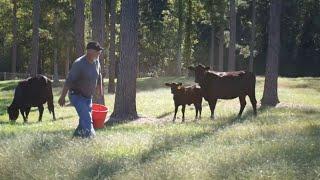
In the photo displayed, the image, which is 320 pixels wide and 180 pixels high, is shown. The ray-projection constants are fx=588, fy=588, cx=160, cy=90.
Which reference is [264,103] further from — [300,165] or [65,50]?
[65,50]

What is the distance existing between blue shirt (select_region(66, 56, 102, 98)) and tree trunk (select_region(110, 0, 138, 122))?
663 cm

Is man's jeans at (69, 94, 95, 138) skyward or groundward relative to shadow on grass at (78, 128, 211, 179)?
skyward

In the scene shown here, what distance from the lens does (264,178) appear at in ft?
27.6

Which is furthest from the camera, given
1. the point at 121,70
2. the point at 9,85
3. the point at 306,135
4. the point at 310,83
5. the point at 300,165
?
the point at 9,85

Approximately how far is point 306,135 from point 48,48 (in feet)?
198

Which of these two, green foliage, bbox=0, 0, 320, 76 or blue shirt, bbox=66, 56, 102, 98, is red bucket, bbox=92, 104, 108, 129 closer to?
blue shirt, bbox=66, 56, 102, 98

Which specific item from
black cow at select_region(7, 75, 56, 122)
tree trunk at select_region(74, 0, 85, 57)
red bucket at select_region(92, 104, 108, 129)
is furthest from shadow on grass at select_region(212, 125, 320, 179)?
tree trunk at select_region(74, 0, 85, 57)

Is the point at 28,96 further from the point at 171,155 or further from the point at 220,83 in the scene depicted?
the point at 171,155

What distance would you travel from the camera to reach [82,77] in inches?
514

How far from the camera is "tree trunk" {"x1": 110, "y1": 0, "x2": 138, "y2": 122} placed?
1975 centimetres

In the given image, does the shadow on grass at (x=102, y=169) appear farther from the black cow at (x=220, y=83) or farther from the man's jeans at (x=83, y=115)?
the black cow at (x=220, y=83)

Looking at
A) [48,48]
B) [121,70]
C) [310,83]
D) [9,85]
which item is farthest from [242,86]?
[48,48]

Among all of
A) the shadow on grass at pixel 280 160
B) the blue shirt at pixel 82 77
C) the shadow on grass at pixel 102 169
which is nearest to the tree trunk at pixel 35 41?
the blue shirt at pixel 82 77

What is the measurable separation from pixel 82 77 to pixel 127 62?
6.86 metres
